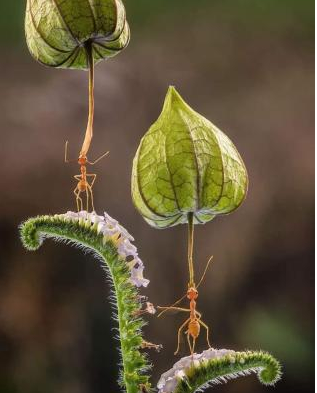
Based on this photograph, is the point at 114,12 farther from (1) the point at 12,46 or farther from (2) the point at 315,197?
(2) the point at 315,197

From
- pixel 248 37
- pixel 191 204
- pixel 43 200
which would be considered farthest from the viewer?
pixel 248 37

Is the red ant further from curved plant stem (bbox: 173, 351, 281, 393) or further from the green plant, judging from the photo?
curved plant stem (bbox: 173, 351, 281, 393)

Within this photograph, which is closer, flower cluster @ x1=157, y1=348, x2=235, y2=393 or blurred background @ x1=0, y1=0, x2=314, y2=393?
flower cluster @ x1=157, y1=348, x2=235, y2=393

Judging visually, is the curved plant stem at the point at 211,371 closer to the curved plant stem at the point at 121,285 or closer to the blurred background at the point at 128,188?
the curved plant stem at the point at 121,285

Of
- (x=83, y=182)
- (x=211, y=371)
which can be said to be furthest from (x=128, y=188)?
(x=211, y=371)

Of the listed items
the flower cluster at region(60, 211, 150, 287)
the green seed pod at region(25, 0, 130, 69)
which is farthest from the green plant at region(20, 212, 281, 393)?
the green seed pod at region(25, 0, 130, 69)

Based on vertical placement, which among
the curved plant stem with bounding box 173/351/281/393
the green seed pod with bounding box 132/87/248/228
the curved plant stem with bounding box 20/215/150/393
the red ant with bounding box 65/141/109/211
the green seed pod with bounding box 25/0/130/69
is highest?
the green seed pod with bounding box 25/0/130/69

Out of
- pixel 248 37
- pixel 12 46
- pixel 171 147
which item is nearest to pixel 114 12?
pixel 171 147
